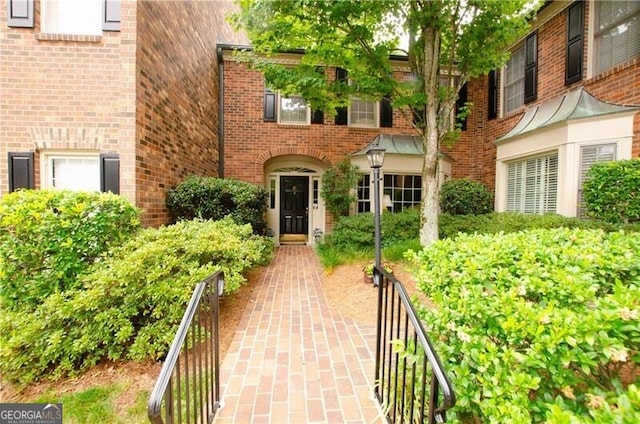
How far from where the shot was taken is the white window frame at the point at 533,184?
618 cm

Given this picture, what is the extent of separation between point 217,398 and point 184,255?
5.58 ft

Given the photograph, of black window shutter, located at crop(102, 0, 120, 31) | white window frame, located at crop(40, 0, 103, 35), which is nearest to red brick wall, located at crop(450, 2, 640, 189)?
black window shutter, located at crop(102, 0, 120, 31)

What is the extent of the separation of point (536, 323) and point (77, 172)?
590cm

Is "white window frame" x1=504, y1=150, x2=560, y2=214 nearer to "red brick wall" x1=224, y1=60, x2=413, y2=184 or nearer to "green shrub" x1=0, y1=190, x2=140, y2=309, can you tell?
"red brick wall" x1=224, y1=60, x2=413, y2=184

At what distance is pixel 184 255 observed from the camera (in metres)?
3.29

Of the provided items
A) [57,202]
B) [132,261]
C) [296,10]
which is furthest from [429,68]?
[57,202]

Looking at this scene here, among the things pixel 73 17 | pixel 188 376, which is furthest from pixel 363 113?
pixel 188 376

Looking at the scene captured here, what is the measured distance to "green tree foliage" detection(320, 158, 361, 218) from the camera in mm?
7688

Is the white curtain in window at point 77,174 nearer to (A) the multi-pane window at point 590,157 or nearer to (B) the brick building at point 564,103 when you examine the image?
(B) the brick building at point 564,103

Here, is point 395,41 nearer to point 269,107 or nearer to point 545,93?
point 269,107

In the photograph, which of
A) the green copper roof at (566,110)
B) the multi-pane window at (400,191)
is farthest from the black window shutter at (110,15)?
the green copper roof at (566,110)

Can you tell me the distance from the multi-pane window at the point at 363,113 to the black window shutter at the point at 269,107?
236cm

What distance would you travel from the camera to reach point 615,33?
5391 millimetres

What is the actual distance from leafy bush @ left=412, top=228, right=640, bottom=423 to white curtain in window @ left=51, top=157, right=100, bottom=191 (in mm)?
5099
